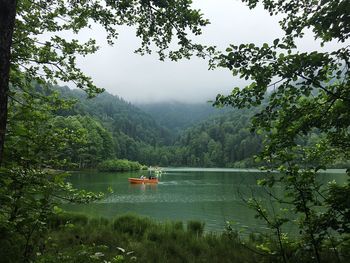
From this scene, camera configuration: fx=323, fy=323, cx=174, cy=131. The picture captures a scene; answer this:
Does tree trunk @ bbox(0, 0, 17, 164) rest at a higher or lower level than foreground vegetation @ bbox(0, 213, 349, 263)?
higher

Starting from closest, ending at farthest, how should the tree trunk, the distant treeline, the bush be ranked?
the tree trunk, the distant treeline, the bush

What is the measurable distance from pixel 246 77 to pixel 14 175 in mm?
3261

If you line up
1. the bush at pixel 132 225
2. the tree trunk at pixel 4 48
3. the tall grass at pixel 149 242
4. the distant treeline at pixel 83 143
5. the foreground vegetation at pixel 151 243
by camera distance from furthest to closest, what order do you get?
the bush at pixel 132 225 < the tall grass at pixel 149 242 < the foreground vegetation at pixel 151 243 < the distant treeline at pixel 83 143 < the tree trunk at pixel 4 48

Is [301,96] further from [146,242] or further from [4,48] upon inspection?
[146,242]

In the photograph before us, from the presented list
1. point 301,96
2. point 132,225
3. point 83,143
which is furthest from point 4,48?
point 132,225

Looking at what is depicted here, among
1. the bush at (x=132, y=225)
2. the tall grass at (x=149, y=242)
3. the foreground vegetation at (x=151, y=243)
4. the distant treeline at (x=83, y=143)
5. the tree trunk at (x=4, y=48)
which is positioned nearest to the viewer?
the tree trunk at (x=4, y=48)

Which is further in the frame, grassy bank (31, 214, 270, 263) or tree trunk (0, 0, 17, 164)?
grassy bank (31, 214, 270, 263)

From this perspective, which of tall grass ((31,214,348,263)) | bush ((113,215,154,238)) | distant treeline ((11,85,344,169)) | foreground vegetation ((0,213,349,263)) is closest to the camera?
distant treeline ((11,85,344,169))

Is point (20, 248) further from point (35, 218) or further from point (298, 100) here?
point (298, 100)

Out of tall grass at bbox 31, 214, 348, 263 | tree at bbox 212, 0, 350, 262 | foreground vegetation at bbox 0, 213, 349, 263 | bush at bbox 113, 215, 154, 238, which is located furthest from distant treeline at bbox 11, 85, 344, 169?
bush at bbox 113, 215, 154, 238

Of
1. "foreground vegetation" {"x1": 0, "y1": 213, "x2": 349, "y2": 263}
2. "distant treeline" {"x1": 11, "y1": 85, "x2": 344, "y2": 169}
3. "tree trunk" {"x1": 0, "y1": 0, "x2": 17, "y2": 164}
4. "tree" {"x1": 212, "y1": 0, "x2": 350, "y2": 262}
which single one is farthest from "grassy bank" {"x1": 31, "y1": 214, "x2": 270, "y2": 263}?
"tree trunk" {"x1": 0, "y1": 0, "x2": 17, "y2": 164}

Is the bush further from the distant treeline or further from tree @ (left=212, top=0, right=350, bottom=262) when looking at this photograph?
tree @ (left=212, top=0, right=350, bottom=262)

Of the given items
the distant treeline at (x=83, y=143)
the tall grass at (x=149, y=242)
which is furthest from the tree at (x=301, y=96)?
the tall grass at (x=149, y=242)

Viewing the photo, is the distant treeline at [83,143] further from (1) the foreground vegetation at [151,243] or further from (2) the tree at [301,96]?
(1) the foreground vegetation at [151,243]
